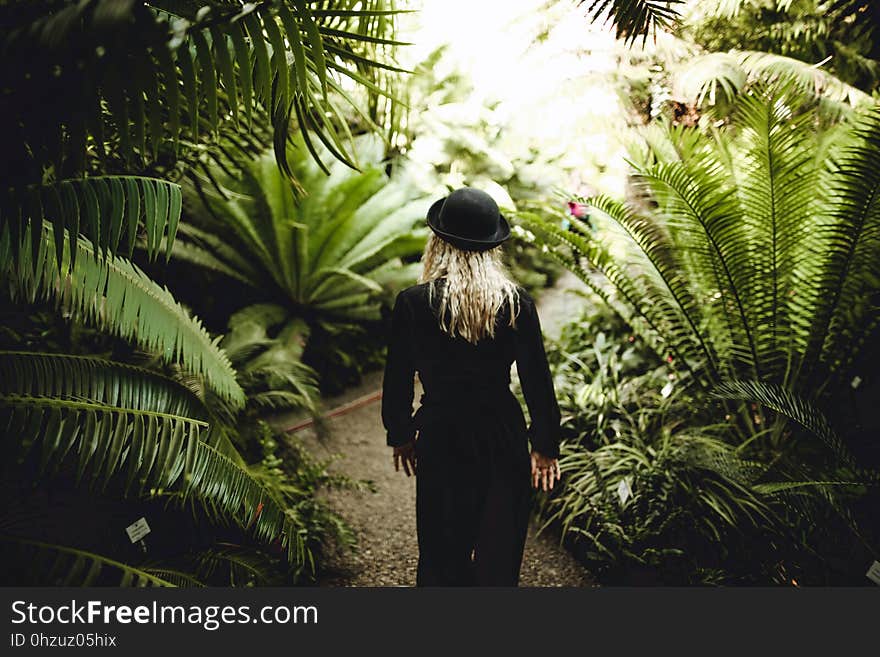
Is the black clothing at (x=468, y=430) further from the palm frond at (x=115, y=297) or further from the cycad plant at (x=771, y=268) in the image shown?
the cycad plant at (x=771, y=268)

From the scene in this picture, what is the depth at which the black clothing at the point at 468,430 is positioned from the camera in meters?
1.71

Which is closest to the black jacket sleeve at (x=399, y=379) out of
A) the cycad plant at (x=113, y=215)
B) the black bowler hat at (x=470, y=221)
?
the black bowler hat at (x=470, y=221)

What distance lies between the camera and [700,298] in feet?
9.52

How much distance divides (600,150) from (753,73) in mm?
1159

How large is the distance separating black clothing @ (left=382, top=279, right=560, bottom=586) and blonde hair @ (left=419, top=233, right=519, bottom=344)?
0.03 metres

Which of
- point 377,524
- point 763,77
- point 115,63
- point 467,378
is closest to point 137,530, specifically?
point 467,378

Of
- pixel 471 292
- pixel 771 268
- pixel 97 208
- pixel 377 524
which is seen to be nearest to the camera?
pixel 97 208

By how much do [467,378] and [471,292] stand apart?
0.90 feet

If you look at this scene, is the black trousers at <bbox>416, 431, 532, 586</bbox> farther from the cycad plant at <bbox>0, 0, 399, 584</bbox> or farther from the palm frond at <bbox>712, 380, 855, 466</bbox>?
the palm frond at <bbox>712, 380, 855, 466</bbox>

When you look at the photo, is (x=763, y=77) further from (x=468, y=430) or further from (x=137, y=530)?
(x=137, y=530)

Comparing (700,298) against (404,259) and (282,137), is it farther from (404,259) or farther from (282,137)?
(404,259)

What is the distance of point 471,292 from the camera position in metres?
1.64

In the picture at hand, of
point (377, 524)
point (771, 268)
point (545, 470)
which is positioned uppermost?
point (771, 268)

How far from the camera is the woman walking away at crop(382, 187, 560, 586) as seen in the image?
1.67 metres
